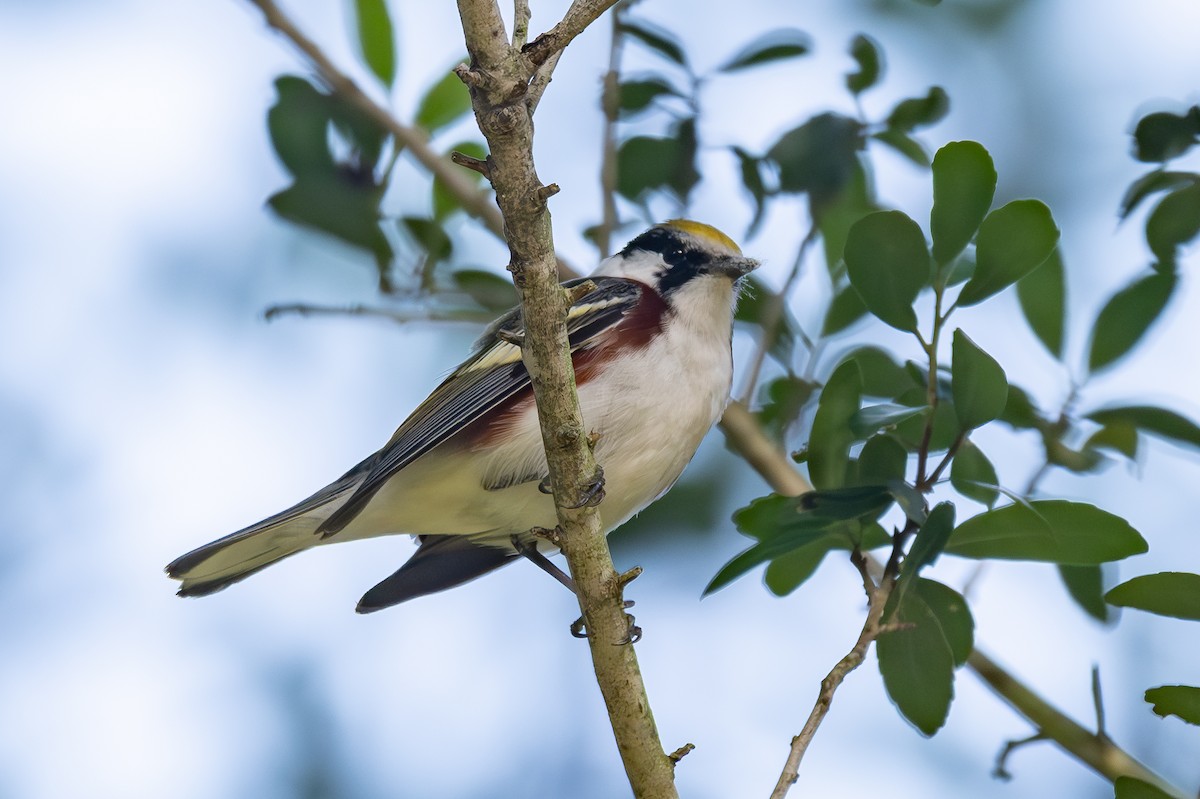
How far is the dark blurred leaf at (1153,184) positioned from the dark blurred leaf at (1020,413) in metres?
0.39

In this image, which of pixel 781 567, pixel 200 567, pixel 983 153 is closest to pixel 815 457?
pixel 781 567

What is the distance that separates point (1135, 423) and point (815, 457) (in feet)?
2.09

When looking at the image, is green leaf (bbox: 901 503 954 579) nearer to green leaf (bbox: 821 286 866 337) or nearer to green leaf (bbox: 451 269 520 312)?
green leaf (bbox: 821 286 866 337)

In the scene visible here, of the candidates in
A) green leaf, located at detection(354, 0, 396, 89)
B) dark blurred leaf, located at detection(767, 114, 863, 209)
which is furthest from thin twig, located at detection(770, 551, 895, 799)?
green leaf, located at detection(354, 0, 396, 89)

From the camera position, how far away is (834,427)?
2.13 m

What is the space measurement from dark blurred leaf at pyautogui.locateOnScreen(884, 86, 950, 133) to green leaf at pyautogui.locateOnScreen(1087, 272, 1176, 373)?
67 cm

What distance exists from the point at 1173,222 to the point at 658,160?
1182mm

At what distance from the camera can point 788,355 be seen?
2924mm

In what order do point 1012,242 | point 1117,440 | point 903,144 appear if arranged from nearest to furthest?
point 1012,242 → point 1117,440 → point 903,144

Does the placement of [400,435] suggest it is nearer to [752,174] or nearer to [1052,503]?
[752,174]

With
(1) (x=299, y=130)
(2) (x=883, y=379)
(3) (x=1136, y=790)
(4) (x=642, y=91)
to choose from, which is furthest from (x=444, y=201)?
(3) (x=1136, y=790)

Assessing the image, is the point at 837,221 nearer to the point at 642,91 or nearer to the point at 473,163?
the point at 642,91

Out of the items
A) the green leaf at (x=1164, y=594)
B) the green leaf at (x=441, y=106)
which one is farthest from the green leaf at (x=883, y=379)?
the green leaf at (x=441, y=106)

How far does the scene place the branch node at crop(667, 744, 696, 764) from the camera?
2.10 meters
